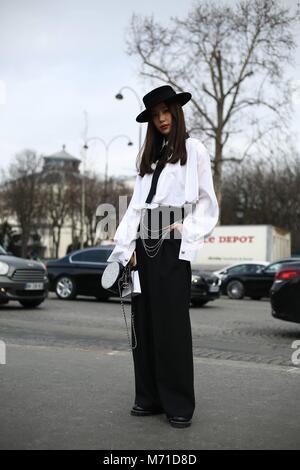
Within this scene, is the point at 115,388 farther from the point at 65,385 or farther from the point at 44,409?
the point at 44,409

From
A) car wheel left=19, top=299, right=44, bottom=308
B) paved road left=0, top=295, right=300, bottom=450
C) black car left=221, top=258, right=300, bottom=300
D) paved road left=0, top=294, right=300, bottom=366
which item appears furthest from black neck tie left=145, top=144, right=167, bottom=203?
black car left=221, top=258, right=300, bottom=300

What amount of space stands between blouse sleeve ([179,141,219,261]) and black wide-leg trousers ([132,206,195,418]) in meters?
0.07

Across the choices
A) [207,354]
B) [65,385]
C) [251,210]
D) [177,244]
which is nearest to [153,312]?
[177,244]

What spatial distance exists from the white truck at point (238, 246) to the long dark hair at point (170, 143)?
2854cm

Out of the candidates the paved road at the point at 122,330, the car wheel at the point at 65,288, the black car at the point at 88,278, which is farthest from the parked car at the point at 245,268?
the paved road at the point at 122,330

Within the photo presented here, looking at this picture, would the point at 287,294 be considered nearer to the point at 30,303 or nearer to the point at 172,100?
the point at 172,100

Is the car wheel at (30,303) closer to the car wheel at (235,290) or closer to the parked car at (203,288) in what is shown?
the parked car at (203,288)

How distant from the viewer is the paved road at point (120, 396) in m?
3.60

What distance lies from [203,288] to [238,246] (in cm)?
1669

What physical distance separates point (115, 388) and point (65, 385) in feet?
1.34

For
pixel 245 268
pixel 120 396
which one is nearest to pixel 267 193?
pixel 245 268

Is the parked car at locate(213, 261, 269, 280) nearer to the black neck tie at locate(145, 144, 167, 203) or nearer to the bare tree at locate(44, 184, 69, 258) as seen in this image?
the black neck tie at locate(145, 144, 167, 203)

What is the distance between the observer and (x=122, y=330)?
10242 millimetres

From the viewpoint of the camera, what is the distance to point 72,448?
3389 mm
